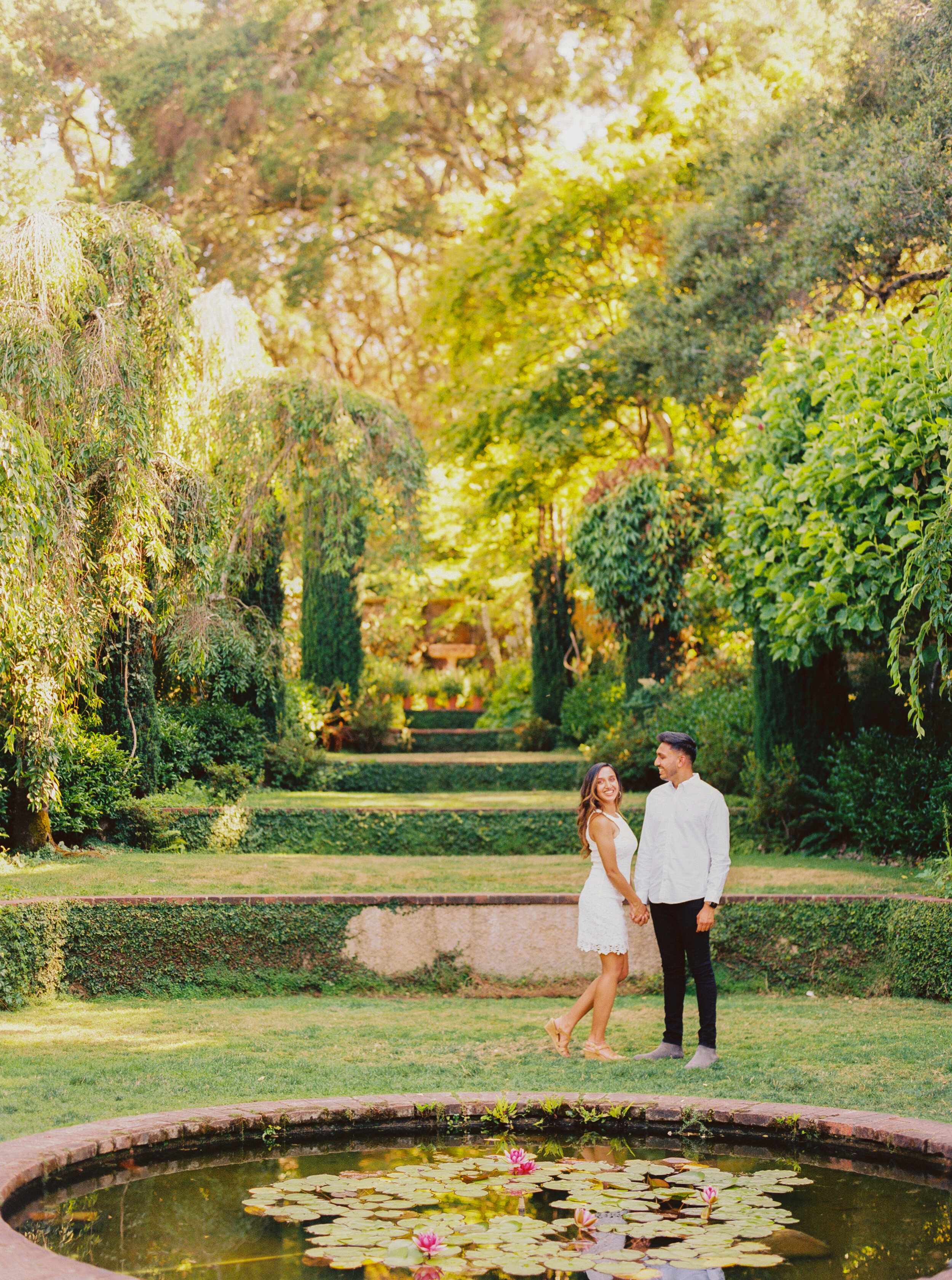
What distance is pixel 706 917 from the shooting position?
5.73 m

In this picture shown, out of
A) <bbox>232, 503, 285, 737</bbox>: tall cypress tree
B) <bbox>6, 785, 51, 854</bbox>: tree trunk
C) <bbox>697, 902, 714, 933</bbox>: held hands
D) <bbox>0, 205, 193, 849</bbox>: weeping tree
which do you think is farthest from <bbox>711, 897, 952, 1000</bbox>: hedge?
<bbox>232, 503, 285, 737</bbox>: tall cypress tree

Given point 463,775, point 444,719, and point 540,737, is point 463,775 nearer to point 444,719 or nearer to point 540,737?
point 540,737

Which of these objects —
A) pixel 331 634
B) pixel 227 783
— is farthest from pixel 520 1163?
pixel 331 634

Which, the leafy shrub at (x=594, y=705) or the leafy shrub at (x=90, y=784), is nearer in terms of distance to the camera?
the leafy shrub at (x=90, y=784)

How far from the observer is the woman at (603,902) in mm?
6008

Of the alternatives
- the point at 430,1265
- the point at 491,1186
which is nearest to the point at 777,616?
the point at 491,1186

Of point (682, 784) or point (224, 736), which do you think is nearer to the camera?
point (682, 784)

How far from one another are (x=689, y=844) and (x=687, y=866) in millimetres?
102

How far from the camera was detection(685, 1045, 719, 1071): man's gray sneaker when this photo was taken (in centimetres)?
582

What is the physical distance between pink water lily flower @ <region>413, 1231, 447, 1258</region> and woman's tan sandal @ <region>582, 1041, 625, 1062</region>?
2722mm

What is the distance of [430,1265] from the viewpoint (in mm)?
3367

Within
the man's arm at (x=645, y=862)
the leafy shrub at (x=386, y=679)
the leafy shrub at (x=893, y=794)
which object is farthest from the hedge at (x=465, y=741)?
the man's arm at (x=645, y=862)

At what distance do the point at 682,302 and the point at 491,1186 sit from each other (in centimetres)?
1464

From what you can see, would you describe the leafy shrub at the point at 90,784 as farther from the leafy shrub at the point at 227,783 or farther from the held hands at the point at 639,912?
the held hands at the point at 639,912
